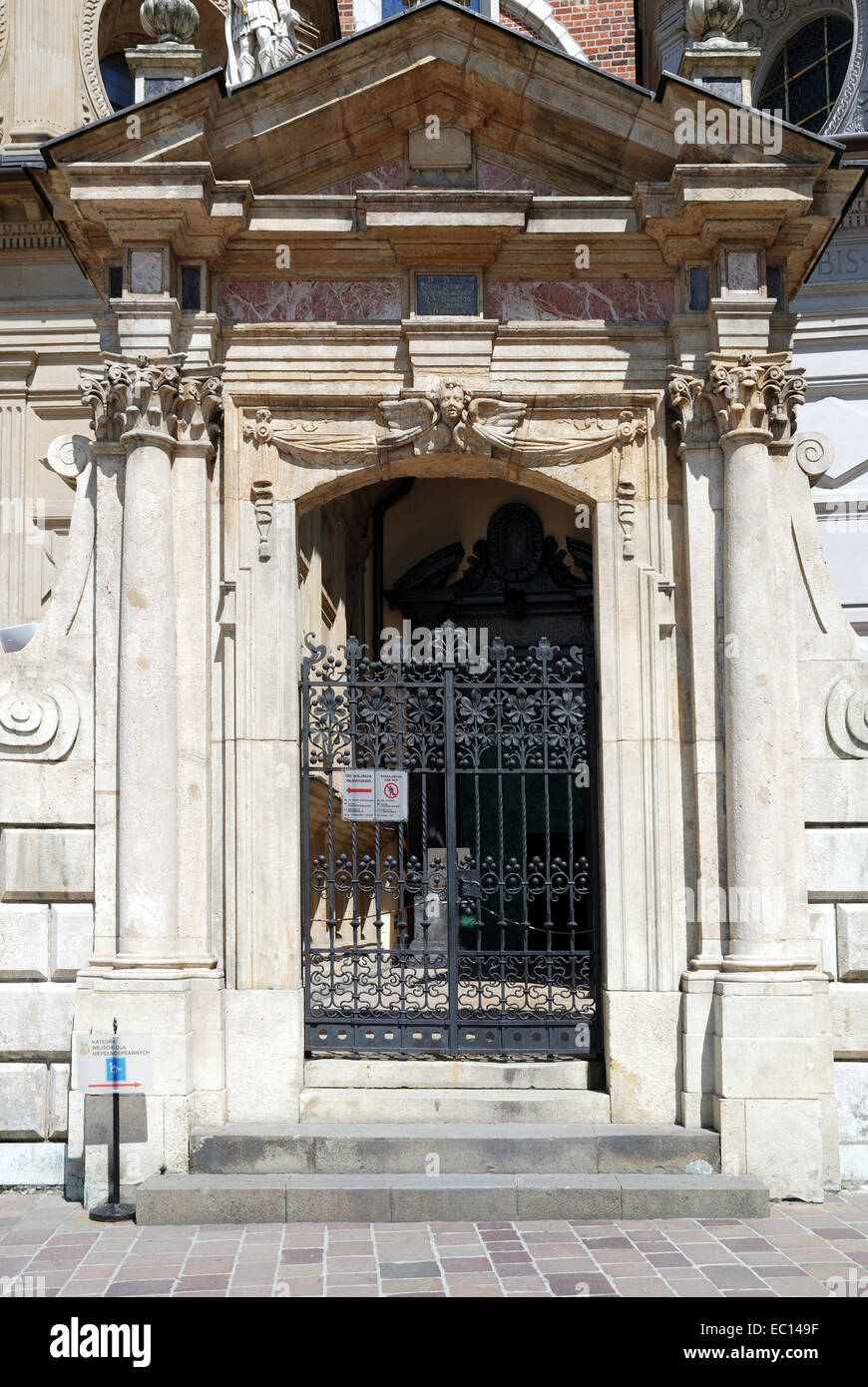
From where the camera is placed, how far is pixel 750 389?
8.20 m

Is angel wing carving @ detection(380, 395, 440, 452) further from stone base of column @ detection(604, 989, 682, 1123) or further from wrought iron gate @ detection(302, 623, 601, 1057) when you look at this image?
stone base of column @ detection(604, 989, 682, 1123)

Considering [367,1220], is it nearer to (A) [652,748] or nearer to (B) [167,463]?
(A) [652,748]

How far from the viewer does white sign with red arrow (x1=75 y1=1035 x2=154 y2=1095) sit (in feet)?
24.5

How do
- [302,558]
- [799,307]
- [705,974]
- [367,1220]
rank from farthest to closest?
[799,307]
[302,558]
[705,974]
[367,1220]

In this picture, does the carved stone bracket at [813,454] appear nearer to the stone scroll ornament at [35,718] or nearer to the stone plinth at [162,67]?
the stone plinth at [162,67]

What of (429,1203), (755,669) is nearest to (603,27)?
(755,669)

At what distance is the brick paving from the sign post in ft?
0.69

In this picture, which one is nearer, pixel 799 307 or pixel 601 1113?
pixel 601 1113

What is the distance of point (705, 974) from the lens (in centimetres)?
803

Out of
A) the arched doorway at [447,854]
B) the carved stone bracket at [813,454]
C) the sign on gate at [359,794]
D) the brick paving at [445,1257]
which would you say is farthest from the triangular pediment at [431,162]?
the brick paving at [445,1257]

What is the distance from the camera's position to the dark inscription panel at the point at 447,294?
28.0 ft

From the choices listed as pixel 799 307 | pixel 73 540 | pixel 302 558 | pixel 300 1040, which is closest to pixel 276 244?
pixel 73 540

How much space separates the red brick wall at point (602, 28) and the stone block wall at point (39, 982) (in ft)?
36.6

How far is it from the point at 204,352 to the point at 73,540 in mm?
1319
